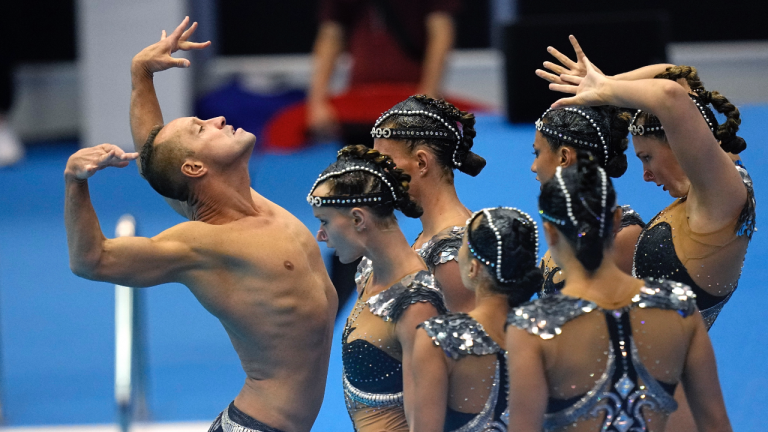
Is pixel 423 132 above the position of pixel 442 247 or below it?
above

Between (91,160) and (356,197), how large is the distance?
0.73 m

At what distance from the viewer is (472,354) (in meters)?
2.20

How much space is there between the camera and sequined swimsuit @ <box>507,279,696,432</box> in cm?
205

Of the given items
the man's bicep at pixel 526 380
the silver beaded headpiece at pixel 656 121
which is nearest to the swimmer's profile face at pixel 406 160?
the silver beaded headpiece at pixel 656 121

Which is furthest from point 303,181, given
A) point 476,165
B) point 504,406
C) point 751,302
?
point 504,406

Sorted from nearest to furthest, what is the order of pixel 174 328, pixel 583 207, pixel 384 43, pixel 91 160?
pixel 583 207, pixel 91 160, pixel 174 328, pixel 384 43

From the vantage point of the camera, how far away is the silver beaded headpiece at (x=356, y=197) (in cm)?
247

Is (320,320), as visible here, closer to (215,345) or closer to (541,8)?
(215,345)

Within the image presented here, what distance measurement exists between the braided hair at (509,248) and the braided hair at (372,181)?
36 centimetres

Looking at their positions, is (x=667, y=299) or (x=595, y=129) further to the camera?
(x=595, y=129)

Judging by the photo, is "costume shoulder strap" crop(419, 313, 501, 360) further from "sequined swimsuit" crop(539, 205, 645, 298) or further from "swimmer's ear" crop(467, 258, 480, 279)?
"sequined swimsuit" crop(539, 205, 645, 298)

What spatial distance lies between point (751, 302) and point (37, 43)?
10.1 meters

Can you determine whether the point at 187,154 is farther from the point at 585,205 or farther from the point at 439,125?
the point at 585,205

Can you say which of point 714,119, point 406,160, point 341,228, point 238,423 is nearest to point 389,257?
point 341,228
